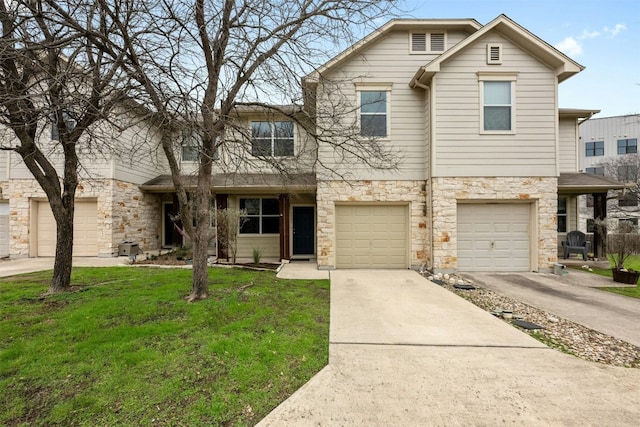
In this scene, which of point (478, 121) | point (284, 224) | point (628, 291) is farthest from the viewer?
point (284, 224)

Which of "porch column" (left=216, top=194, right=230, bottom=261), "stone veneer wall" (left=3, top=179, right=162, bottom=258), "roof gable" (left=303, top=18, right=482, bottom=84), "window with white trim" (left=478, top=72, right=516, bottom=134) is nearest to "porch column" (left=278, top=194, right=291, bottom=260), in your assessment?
"porch column" (left=216, top=194, right=230, bottom=261)

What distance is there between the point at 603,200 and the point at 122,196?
729 inches

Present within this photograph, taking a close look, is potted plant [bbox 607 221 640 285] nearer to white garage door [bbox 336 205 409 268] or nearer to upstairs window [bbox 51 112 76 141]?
white garage door [bbox 336 205 409 268]

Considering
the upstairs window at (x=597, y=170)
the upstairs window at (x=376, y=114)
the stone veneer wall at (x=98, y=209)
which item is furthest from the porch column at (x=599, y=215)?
the upstairs window at (x=597, y=170)

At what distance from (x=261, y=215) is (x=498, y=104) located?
9.05 metres

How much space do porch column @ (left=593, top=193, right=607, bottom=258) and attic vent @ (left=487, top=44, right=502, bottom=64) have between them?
724 centimetres

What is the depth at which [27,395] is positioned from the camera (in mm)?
2799

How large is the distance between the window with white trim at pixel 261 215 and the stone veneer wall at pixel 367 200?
3.23 metres

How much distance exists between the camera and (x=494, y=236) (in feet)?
29.2

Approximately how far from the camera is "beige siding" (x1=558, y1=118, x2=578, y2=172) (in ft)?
37.3

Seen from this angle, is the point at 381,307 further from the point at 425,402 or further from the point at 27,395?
the point at 27,395

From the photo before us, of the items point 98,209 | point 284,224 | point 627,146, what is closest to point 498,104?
point 284,224

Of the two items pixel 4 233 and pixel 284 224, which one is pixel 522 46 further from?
pixel 4 233

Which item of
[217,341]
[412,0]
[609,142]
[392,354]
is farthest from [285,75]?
[609,142]
